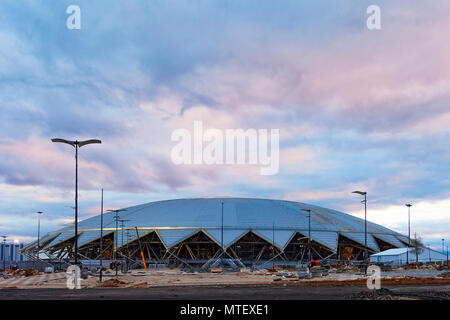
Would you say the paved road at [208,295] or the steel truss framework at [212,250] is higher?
the paved road at [208,295]

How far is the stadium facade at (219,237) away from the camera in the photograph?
10400 cm

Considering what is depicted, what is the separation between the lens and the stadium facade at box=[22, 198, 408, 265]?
10400 centimetres

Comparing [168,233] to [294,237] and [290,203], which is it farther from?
[290,203]

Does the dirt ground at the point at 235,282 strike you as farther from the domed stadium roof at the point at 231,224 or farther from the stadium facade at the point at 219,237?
the domed stadium roof at the point at 231,224

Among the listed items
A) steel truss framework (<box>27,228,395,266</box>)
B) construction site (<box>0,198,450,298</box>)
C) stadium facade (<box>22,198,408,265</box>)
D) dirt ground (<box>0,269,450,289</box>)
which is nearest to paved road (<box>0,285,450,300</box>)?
dirt ground (<box>0,269,450,289</box>)

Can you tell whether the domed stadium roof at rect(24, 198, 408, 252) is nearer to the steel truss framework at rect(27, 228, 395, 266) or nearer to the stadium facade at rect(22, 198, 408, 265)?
the stadium facade at rect(22, 198, 408, 265)

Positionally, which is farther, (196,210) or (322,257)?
(196,210)

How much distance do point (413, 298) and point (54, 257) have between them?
10454cm

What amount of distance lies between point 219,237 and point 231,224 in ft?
21.9

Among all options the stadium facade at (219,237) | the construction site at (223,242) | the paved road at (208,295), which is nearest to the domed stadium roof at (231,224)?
the stadium facade at (219,237)

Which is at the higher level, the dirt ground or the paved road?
the paved road
